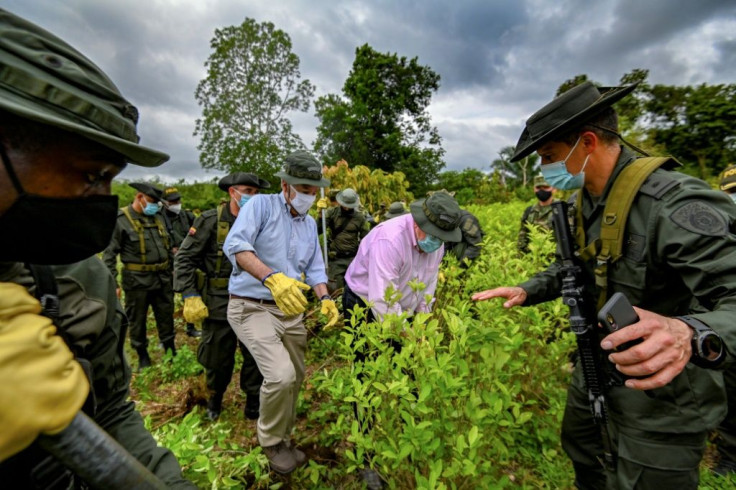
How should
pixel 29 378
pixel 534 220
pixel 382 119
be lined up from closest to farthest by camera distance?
pixel 29 378 → pixel 534 220 → pixel 382 119

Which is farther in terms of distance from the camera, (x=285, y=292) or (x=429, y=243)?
(x=429, y=243)

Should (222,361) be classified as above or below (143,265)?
below

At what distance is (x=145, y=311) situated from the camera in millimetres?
4836

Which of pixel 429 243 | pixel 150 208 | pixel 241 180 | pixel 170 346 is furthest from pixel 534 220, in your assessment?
pixel 170 346

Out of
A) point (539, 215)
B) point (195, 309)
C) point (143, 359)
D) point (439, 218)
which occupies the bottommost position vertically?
point (143, 359)

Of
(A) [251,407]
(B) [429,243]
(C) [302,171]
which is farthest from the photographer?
(A) [251,407]

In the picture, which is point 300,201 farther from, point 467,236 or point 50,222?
point 467,236

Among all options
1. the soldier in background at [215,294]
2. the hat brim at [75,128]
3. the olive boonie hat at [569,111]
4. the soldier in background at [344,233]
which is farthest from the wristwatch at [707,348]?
the soldier in background at [344,233]

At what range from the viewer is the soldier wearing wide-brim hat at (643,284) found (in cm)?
119

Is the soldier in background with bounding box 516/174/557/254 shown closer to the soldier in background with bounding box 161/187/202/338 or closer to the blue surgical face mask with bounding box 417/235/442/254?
the blue surgical face mask with bounding box 417/235/442/254

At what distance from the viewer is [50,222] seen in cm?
80

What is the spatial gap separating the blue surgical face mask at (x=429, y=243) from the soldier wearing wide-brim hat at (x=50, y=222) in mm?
2176

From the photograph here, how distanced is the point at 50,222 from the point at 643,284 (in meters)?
2.22

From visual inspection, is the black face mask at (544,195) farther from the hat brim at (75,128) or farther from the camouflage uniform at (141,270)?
the hat brim at (75,128)
